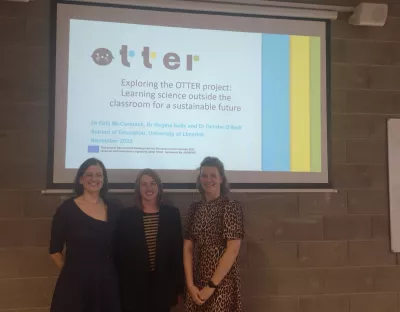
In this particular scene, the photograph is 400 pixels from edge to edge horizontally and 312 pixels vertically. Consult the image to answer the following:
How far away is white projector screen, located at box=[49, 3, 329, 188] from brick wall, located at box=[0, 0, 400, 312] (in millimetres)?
141

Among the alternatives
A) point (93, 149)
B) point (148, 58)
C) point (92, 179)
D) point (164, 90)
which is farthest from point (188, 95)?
point (92, 179)

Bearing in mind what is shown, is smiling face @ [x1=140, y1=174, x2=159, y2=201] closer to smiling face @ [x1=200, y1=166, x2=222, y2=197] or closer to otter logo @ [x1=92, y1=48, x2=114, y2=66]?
smiling face @ [x1=200, y1=166, x2=222, y2=197]

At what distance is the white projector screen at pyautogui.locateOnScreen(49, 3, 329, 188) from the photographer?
294cm

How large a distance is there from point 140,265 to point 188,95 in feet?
4.06

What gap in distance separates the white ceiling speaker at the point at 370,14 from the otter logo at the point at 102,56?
6.06 ft

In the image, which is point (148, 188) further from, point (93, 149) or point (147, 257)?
point (93, 149)

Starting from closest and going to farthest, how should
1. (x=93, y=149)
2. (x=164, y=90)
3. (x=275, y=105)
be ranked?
1. (x=93, y=149)
2. (x=164, y=90)
3. (x=275, y=105)

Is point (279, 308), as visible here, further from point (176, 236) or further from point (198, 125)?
point (198, 125)

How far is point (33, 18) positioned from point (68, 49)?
12.6 inches

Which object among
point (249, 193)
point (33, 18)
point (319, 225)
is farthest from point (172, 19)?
point (319, 225)

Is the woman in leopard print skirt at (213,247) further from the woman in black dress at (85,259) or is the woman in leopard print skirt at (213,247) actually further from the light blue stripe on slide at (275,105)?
the light blue stripe on slide at (275,105)

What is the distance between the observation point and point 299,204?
3.21m

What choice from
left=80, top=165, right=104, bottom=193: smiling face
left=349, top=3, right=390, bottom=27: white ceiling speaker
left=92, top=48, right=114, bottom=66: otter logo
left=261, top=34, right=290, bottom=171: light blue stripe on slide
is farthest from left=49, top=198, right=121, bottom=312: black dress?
left=349, top=3, right=390, bottom=27: white ceiling speaker

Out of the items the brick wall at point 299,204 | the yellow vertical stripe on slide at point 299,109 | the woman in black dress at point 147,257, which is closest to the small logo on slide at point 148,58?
the brick wall at point 299,204
